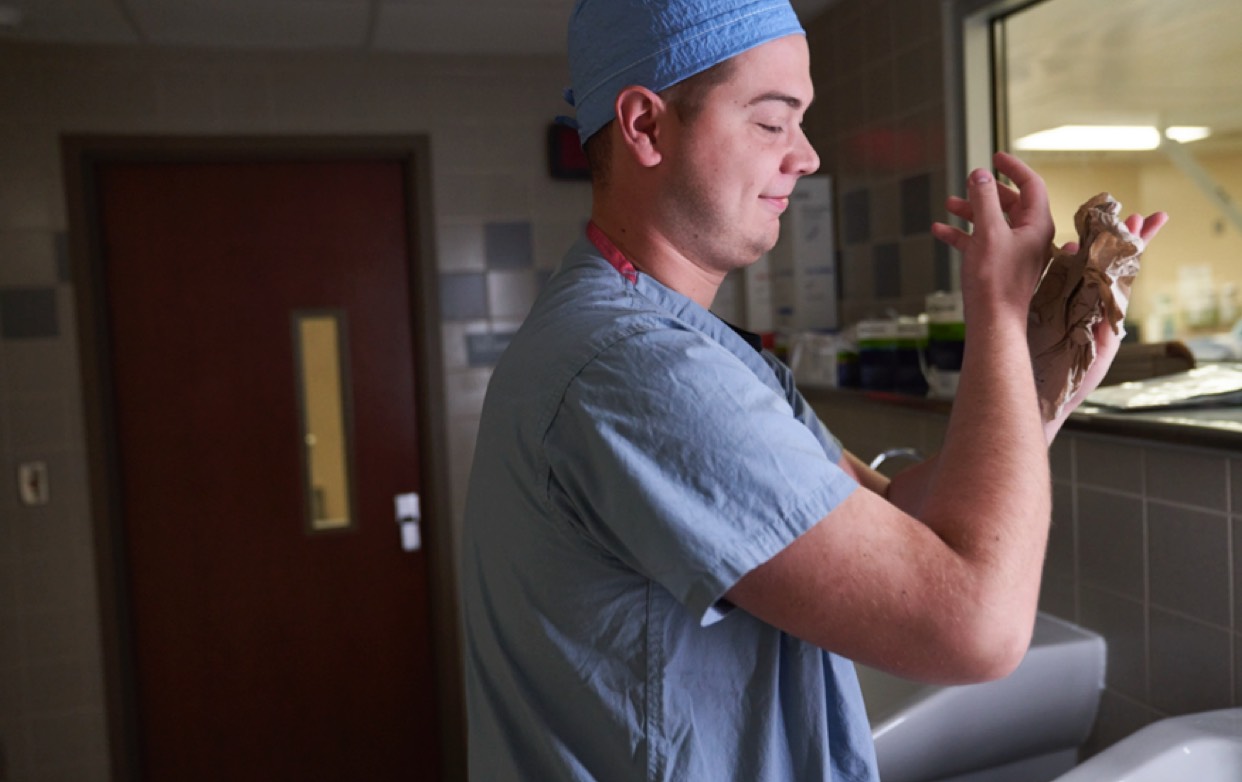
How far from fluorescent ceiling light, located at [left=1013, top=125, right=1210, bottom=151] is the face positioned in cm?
109

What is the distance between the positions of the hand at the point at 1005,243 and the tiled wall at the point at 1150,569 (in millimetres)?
582

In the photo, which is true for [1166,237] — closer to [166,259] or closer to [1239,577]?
[1239,577]

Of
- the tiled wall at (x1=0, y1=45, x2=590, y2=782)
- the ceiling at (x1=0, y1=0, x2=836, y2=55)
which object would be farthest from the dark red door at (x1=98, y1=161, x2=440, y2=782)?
the ceiling at (x1=0, y1=0, x2=836, y2=55)

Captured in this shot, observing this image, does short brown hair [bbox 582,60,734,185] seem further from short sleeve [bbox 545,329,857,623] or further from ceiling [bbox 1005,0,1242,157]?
ceiling [bbox 1005,0,1242,157]

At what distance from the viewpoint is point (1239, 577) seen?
49.1 inches

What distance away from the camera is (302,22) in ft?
7.73

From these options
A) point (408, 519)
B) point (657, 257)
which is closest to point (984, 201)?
point (657, 257)

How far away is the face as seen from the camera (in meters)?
0.73

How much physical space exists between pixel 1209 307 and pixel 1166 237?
134 millimetres

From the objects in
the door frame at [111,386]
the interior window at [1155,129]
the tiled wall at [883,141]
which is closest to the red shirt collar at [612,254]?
the interior window at [1155,129]

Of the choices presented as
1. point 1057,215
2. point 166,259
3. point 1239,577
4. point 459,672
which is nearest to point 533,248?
point 166,259

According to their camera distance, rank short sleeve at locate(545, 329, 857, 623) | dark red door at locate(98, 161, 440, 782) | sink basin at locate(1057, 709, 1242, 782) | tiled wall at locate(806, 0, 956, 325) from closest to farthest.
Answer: short sleeve at locate(545, 329, 857, 623) < sink basin at locate(1057, 709, 1242, 782) < tiled wall at locate(806, 0, 956, 325) < dark red door at locate(98, 161, 440, 782)

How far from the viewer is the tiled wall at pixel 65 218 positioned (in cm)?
246

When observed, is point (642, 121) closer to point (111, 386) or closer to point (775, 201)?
point (775, 201)
